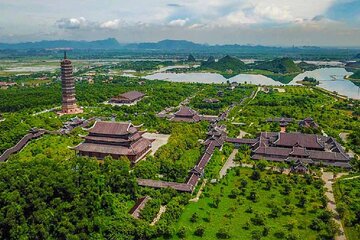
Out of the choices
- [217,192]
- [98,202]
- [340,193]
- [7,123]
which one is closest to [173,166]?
[217,192]

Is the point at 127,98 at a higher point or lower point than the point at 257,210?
higher

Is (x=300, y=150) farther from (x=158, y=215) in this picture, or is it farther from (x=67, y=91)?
(x=67, y=91)

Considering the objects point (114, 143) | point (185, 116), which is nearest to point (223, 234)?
point (114, 143)

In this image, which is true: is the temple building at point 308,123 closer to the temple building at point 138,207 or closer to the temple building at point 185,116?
the temple building at point 185,116

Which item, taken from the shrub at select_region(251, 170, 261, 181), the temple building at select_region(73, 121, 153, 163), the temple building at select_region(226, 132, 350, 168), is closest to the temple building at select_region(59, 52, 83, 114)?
the temple building at select_region(73, 121, 153, 163)

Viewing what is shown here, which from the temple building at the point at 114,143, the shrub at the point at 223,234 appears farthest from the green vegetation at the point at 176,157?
Answer: the shrub at the point at 223,234

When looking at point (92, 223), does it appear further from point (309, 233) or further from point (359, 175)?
point (359, 175)
